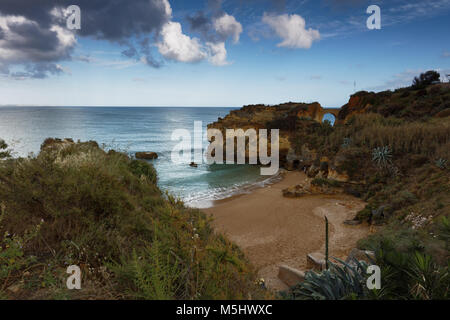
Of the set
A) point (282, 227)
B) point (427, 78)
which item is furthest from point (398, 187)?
point (427, 78)

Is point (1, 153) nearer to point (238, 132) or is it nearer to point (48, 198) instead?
point (48, 198)

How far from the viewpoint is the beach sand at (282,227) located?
8039 mm

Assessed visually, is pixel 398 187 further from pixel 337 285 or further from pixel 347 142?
pixel 337 285

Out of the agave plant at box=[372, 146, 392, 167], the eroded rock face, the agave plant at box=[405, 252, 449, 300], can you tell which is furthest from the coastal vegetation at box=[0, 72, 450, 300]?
the eroded rock face

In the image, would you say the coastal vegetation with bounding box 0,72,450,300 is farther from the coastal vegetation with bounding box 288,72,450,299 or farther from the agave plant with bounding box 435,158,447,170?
the agave plant with bounding box 435,158,447,170

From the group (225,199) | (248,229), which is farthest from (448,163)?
(225,199)

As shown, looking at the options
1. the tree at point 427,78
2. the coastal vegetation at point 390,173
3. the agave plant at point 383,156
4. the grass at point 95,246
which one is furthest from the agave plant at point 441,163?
the tree at point 427,78

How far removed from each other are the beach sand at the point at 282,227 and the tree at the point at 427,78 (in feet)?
91.4

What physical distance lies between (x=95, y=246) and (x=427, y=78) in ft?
139

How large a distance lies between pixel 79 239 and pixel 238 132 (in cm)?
3106

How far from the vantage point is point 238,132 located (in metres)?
33.5

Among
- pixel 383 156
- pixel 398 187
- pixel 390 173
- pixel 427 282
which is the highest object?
pixel 383 156

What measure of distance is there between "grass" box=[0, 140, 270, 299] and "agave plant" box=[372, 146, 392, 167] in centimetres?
1490

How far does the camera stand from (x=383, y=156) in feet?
48.7
